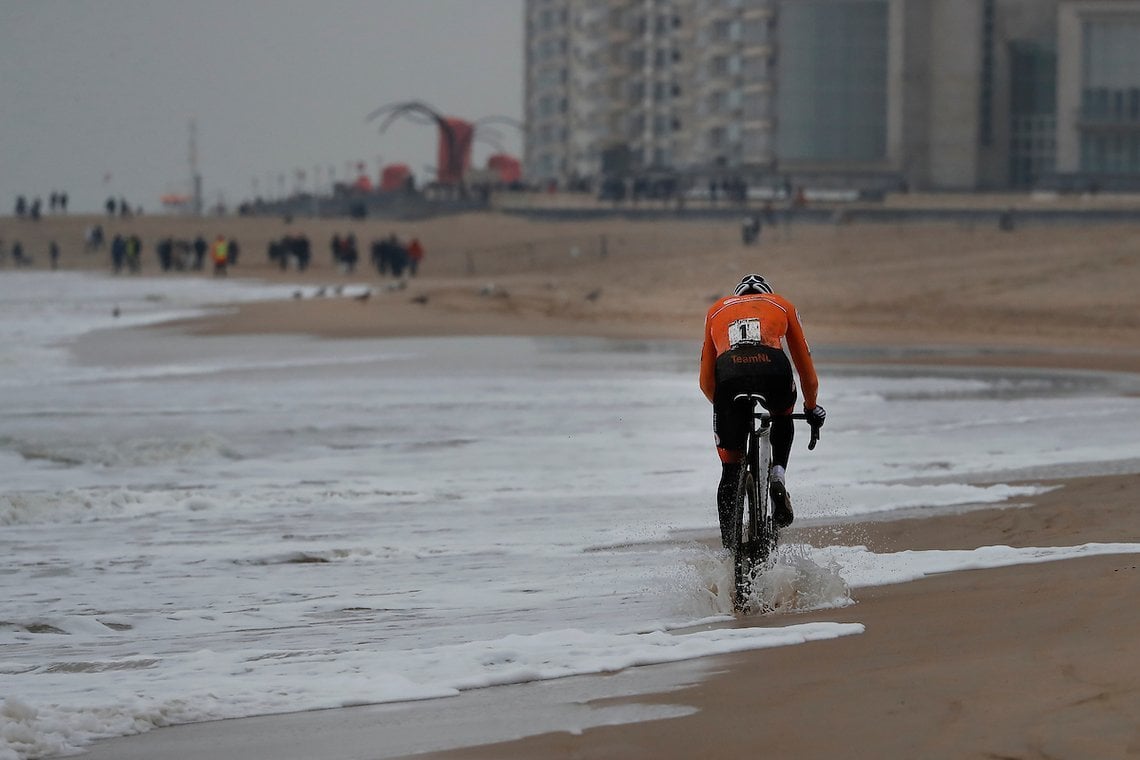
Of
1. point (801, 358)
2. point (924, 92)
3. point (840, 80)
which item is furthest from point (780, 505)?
point (840, 80)

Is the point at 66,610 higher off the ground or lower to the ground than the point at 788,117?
lower

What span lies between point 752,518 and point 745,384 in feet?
1.84

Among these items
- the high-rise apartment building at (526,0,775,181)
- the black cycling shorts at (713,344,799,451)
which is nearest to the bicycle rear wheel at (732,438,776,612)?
the black cycling shorts at (713,344,799,451)

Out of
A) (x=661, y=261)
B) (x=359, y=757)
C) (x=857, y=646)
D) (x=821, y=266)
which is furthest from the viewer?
(x=661, y=261)

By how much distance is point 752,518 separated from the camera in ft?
26.6

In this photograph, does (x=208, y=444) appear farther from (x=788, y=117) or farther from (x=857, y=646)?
(x=788, y=117)

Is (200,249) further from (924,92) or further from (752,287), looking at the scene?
(752,287)

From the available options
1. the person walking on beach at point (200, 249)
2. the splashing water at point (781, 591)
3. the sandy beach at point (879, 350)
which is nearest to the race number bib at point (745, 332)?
the splashing water at point (781, 591)

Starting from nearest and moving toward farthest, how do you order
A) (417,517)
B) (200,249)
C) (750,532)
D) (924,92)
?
(750,532)
(417,517)
(200,249)
(924,92)

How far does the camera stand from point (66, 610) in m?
8.64

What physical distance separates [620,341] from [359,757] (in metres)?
26.3

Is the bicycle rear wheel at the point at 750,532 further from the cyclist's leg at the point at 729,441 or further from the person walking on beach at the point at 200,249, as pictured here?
the person walking on beach at the point at 200,249

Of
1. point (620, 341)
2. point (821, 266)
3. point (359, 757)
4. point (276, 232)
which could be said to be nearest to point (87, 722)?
point (359, 757)

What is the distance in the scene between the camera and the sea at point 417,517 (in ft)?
23.3
